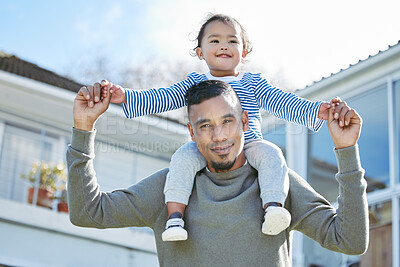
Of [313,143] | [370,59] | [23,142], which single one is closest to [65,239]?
[23,142]

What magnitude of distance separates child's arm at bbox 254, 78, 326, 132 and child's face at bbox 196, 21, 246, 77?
187 mm

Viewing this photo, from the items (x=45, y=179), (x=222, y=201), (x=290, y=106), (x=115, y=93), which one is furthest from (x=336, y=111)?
(x=45, y=179)

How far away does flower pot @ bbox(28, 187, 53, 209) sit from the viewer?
10805 mm

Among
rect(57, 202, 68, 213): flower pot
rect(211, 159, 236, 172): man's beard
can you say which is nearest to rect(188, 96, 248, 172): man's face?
rect(211, 159, 236, 172): man's beard

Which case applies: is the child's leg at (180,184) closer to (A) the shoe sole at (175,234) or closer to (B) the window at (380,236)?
(A) the shoe sole at (175,234)

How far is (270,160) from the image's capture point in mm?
3039

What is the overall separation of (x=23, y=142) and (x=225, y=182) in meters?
9.36

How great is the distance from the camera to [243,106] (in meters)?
3.31

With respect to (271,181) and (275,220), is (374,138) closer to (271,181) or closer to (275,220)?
(271,181)

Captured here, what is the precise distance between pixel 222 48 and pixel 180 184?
0.82 metres

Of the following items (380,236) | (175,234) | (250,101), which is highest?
(380,236)

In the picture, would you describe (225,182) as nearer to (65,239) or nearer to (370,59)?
(370,59)

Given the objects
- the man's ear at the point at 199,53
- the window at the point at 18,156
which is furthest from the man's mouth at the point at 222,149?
the window at the point at 18,156

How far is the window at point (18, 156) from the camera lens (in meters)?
11.4
